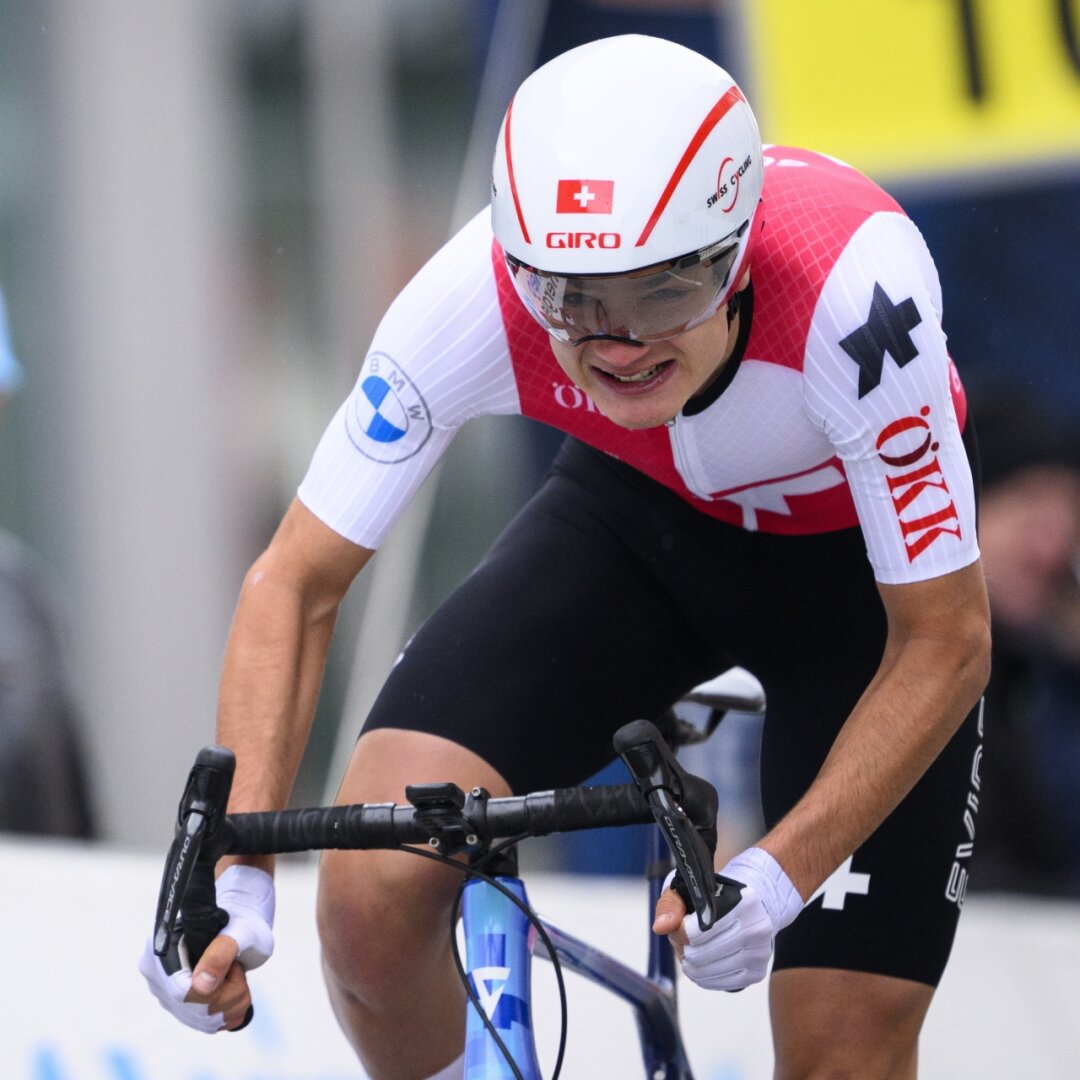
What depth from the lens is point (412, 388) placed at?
281 cm

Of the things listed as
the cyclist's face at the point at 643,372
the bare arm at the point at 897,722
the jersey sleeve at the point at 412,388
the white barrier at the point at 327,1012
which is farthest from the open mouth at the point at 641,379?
the white barrier at the point at 327,1012

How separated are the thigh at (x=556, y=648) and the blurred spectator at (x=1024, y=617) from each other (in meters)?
1.52

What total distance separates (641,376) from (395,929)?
0.92m

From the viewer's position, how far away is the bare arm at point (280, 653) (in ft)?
8.78

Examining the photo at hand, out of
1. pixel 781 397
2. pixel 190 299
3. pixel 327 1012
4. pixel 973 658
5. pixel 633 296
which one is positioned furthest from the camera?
pixel 190 299

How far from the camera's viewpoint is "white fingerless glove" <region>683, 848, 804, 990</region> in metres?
2.28

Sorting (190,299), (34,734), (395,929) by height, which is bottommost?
(34,734)

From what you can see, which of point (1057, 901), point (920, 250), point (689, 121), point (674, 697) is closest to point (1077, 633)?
point (1057, 901)

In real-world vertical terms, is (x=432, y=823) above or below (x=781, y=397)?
below

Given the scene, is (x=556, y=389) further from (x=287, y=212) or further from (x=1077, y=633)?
(x=287, y=212)

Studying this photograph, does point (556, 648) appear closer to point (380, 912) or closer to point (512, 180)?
point (380, 912)

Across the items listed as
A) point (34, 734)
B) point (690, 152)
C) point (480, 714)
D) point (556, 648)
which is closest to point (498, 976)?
point (480, 714)

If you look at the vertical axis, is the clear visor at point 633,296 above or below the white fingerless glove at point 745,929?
above

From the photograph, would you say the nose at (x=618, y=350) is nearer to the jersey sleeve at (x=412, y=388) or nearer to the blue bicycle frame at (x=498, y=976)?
the jersey sleeve at (x=412, y=388)
